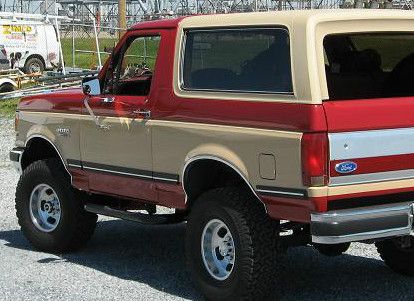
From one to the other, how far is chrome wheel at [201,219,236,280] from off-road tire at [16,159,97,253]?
1941mm

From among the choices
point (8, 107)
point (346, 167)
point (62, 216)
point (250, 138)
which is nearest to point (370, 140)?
point (346, 167)

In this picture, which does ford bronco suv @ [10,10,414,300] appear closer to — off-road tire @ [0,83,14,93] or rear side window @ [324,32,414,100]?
rear side window @ [324,32,414,100]

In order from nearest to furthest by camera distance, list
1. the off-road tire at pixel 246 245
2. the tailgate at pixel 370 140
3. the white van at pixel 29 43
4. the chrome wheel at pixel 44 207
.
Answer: the tailgate at pixel 370 140
the off-road tire at pixel 246 245
the chrome wheel at pixel 44 207
the white van at pixel 29 43

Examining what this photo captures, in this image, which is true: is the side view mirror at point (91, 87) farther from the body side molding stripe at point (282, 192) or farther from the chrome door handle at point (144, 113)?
the body side molding stripe at point (282, 192)

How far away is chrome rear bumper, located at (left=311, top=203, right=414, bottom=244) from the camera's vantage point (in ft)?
16.4

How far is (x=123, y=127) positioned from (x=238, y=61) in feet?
4.13

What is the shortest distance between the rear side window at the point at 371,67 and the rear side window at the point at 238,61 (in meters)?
0.60

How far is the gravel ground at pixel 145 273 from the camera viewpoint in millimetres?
6133

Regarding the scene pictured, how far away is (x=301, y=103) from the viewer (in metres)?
5.07

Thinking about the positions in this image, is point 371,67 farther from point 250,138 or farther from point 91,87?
point 91,87

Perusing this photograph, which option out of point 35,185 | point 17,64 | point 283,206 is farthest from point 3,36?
point 283,206

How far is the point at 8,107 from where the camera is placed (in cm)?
2250

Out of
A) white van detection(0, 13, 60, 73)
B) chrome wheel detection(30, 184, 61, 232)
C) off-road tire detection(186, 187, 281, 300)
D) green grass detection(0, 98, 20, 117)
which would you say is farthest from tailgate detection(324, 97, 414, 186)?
white van detection(0, 13, 60, 73)

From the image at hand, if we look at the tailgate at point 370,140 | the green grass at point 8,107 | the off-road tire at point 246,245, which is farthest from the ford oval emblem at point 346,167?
the green grass at point 8,107
